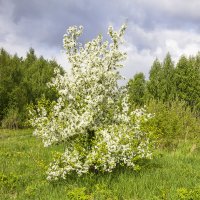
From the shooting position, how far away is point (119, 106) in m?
14.8

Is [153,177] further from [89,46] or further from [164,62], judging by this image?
[164,62]

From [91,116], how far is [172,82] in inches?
2062

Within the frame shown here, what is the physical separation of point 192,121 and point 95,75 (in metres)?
13.3

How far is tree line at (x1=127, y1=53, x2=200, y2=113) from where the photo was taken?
202 ft

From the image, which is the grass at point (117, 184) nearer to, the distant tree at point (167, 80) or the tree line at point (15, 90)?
the tree line at point (15, 90)

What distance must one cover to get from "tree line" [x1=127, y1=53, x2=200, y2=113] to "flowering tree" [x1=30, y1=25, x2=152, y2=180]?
4589cm

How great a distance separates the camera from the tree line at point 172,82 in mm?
61584

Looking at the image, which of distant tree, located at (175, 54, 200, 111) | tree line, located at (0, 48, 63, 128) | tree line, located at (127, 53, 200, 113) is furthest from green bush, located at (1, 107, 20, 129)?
distant tree, located at (175, 54, 200, 111)

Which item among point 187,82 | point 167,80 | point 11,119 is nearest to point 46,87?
point 11,119

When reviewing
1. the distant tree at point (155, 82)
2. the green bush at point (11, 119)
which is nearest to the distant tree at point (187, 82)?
the distant tree at point (155, 82)

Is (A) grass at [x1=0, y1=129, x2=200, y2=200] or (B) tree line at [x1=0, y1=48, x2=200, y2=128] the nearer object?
(A) grass at [x1=0, y1=129, x2=200, y2=200]

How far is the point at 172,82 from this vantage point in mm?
63812

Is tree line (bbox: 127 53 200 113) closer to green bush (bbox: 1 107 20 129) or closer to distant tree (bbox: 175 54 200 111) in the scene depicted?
distant tree (bbox: 175 54 200 111)

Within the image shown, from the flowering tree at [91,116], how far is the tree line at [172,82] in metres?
45.9
